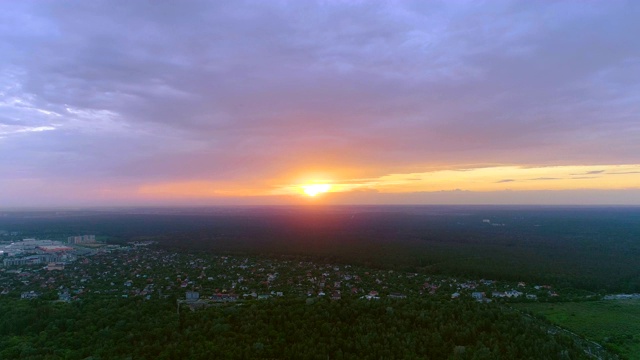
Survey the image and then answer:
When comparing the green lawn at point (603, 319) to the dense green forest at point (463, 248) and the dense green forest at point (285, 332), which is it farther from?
the dense green forest at point (463, 248)

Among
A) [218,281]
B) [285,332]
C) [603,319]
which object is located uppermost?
[285,332]

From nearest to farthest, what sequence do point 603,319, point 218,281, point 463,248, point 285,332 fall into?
point 285,332 < point 603,319 < point 218,281 < point 463,248

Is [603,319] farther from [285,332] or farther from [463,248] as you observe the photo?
[463,248]

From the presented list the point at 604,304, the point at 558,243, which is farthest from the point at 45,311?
the point at 558,243

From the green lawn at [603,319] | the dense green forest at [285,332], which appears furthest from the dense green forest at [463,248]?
the dense green forest at [285,332]

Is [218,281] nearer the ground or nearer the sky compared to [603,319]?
nearer the sky

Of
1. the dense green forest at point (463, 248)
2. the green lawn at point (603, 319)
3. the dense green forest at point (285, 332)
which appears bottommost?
the green lawn at point (603, 319)

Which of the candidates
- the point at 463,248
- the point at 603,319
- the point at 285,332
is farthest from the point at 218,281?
the point at 463,248
